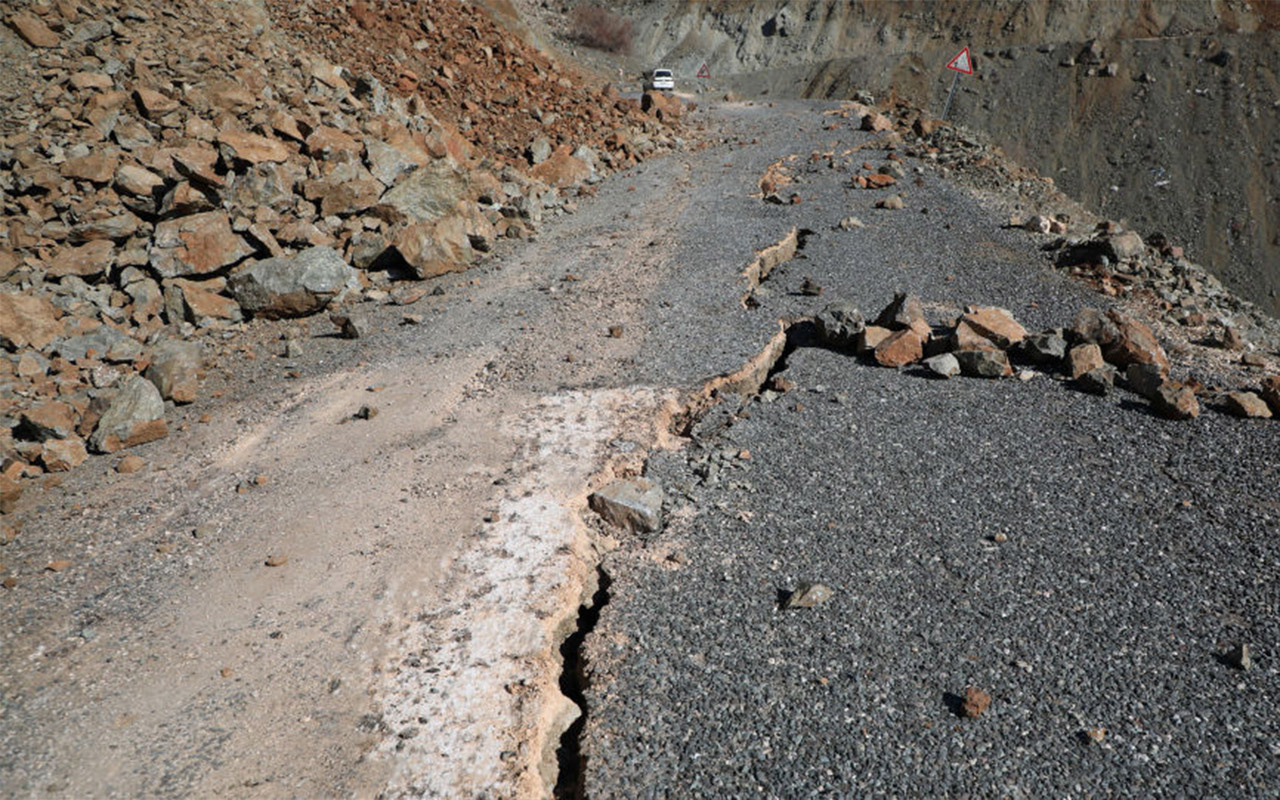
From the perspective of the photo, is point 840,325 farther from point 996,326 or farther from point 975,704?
point 975,704

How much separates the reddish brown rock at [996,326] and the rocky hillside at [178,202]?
625 cm

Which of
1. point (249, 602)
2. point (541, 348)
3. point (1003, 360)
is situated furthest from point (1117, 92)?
point (249, 602)

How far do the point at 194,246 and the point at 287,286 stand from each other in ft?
3.77

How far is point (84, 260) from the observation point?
7.98 m

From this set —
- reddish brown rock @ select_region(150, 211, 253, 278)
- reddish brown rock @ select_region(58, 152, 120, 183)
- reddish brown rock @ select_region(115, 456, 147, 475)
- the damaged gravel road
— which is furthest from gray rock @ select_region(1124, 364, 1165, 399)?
reddish brown rock @ select_region(58, 152, 120, 183)

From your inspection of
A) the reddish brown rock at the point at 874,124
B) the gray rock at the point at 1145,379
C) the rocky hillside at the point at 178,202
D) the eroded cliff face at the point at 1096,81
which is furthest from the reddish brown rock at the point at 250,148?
the eroded cliff face at the point at 1096,81

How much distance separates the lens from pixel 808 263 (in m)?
9.33

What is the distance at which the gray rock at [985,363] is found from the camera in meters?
6.59

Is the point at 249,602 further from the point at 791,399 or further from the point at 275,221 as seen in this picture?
the point at 275,221

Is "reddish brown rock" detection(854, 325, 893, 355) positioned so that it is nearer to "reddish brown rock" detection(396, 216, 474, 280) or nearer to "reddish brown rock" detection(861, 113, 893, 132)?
"reddish brown rock" detection(396, 216, 474, 280)

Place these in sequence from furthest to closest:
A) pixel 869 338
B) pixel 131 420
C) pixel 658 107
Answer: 1. pixel 658 107
2. pixel 869 338
3. pixel 131 420

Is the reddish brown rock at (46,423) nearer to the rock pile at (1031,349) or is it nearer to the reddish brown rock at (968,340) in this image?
the rock pile at (1031,349)

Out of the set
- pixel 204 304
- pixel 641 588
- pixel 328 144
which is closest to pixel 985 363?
pixel 641 588

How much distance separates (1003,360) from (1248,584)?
108 inches
